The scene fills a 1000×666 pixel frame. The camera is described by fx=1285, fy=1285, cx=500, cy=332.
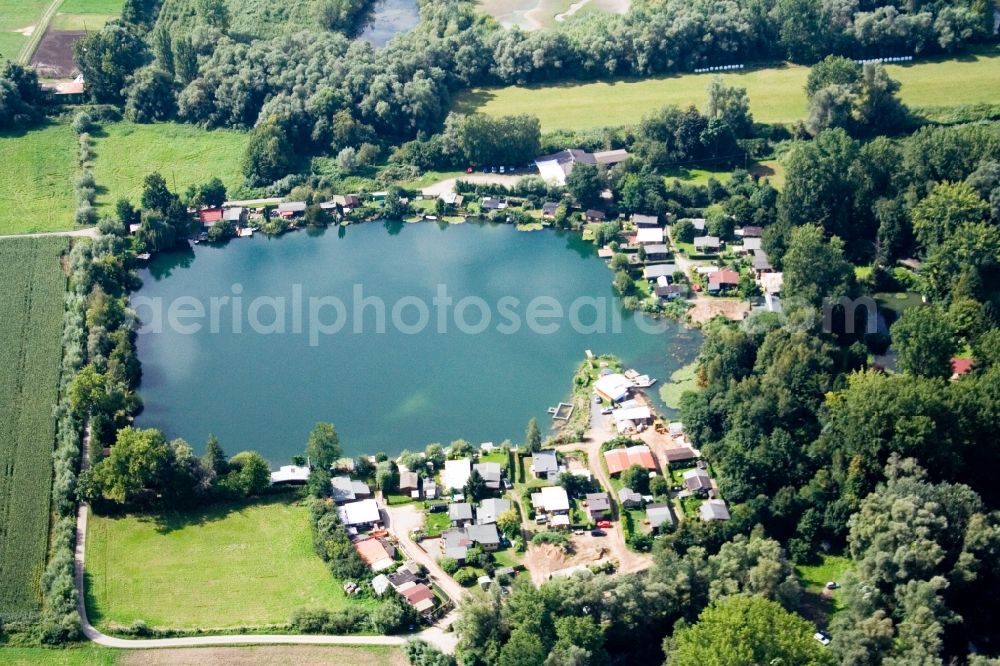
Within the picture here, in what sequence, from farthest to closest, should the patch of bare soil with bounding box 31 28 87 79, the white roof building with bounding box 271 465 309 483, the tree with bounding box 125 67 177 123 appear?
the patch of bare soil with bounding box 31 28 87 79 → the tree with bounding box 125 67 177 123 → the white roof building with bounding box 271 465 309 483

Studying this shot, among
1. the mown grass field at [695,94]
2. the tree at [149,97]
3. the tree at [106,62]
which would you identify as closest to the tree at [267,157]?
the tree at [149,97]

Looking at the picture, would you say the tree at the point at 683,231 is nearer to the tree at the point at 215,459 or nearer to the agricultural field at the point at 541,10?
the agricultural field at the point at 541,10

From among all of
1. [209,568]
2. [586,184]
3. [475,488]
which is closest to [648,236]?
[586,184]

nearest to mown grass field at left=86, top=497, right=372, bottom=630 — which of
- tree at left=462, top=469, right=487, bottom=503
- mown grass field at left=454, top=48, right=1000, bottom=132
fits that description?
tree at left=462, top=469, right=487, bottom=503

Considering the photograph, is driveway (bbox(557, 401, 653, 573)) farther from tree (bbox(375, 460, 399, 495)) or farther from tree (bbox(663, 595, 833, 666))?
tree (bbox(375, 460, 399, 495))

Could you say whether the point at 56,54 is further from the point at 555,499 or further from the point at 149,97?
the point at 555,499

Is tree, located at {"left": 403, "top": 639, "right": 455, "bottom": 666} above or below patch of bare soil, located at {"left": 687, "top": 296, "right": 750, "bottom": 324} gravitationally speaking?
below
